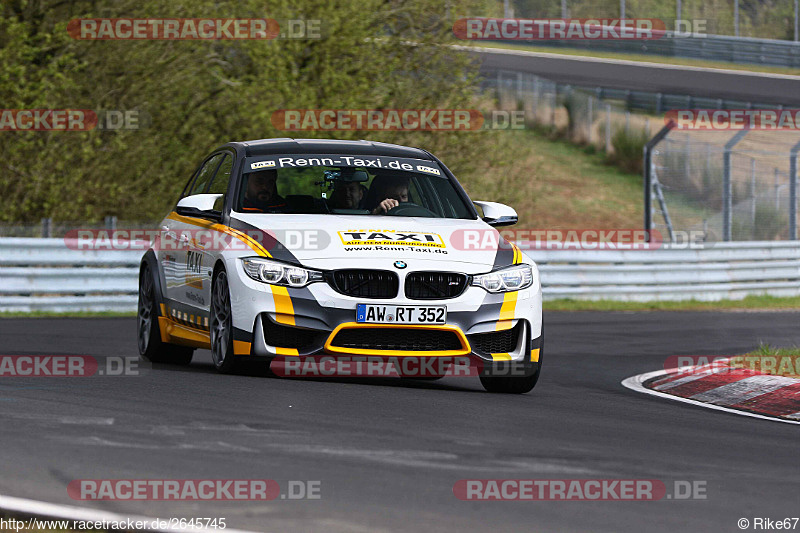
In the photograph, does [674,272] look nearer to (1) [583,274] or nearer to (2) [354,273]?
(1) [583,274]

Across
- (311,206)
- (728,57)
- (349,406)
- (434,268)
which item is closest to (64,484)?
(349,406)

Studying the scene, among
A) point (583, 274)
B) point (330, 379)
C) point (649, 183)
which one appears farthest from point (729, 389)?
point (649, 183)

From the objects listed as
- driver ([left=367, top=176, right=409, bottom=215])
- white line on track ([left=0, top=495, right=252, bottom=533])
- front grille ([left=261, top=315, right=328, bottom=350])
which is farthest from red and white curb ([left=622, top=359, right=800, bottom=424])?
white line on track ([left=0, top=495, right=252, bottom=533])

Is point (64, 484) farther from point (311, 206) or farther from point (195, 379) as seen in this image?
point (311, 206)

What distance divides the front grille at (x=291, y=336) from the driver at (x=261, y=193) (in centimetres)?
127

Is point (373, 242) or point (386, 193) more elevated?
point (386, 193)

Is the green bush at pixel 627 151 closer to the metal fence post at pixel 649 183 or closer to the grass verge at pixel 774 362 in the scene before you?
the metal fence post at pixel 649 183

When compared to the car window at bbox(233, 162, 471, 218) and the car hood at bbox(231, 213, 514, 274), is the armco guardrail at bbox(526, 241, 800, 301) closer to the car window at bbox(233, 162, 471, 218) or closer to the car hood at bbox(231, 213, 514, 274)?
the car window at bbox(233, 162, 471, 218)

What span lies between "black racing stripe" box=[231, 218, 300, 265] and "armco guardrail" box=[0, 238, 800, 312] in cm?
961

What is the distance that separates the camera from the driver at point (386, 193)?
9961 mm

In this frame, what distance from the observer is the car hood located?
8.84 metres

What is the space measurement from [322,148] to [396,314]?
2066mm

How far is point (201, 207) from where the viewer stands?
386 inches

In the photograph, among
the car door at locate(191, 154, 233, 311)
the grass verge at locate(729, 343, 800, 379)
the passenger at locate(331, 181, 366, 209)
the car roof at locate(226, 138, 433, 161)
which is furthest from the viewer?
the grass verge at locate(729, 343, 800, 379)
